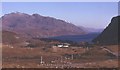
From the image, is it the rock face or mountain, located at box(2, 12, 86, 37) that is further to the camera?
mountain, located at box(2, 12, 86, 37)

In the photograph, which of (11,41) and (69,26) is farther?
(69,26)

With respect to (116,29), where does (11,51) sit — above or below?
below

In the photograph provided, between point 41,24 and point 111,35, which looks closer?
point 111,35

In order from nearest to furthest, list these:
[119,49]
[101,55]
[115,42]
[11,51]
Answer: [101,55] → [119,49] → [11,51] → [115,42]

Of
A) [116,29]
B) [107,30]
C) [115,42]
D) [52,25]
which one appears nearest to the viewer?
[115,42]

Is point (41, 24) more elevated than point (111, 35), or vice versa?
point (41, 24)

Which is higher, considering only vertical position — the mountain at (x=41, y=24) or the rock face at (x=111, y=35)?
the mountain at (x=41, y=24)

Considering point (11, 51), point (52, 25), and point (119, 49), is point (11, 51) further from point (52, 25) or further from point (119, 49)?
point (52, 25)

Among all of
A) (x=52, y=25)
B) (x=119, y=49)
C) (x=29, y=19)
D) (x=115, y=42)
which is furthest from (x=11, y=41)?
(x=29, y=19)

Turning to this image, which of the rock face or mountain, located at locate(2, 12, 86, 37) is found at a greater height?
mountain, located at locate(2, 12, 86, 37)

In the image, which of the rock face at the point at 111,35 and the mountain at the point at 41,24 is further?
the mountain at the point at 41,24
